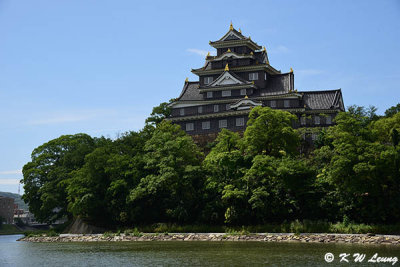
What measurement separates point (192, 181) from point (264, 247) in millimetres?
15361

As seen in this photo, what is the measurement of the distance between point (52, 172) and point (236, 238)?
2676 centimetres

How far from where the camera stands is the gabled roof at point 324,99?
5688 cm

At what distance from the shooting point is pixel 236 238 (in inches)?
1423

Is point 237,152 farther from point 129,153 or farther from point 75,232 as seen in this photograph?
point 75,232

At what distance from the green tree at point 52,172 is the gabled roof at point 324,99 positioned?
26.3m

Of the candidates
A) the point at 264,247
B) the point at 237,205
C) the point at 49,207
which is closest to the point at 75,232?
the point at 49,207

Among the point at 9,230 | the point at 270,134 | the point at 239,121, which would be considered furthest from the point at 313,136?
the point at 9,230

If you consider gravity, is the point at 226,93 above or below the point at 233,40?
below

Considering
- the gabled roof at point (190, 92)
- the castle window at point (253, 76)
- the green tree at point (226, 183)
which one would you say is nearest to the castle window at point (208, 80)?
the gabled roof at point (190, 92)

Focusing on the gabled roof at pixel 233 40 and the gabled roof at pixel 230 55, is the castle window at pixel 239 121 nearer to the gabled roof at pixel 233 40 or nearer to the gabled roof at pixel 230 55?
the gabled roof at pixel 230 55

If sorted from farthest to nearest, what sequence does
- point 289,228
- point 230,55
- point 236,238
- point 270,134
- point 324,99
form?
point 230,55 < point 324,99 < point 270,134 < point 289,228 < point 236,238

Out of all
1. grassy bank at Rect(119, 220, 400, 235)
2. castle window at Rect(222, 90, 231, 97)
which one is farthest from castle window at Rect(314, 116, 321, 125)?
grassy bank at Rect(119, 220, 400, 235)

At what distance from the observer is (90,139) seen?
58438 mm

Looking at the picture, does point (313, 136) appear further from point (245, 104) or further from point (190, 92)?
point (190, 92)
